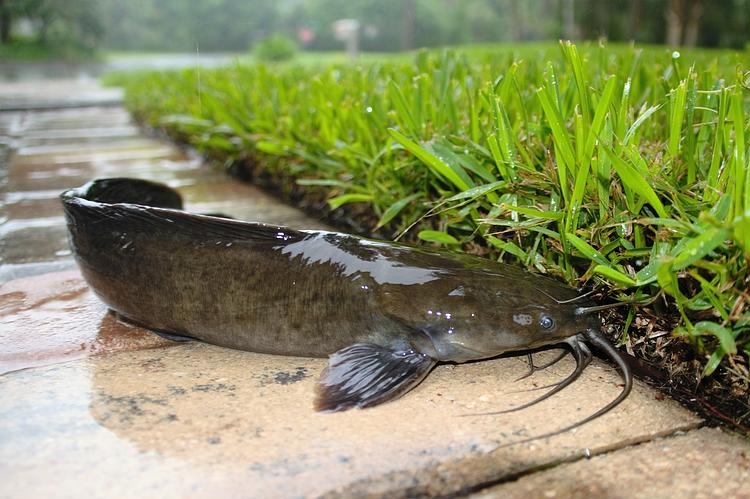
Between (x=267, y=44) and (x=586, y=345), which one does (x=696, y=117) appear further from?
(x=267, y=44)

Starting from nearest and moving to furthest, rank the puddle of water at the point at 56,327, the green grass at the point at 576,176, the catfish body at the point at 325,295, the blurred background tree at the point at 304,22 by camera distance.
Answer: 1. the green grass at the point at 576,176
2. the catfish body at the point at 325,295
3. the puddle of water at the point at 56,327
4. the blurred background tree at the point at 304,22

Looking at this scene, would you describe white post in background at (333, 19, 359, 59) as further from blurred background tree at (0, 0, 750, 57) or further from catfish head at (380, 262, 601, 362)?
catfish head at (380, 262, 601, 362)

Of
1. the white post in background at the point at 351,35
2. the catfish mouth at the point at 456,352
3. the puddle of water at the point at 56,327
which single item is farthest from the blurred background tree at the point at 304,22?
the catfish mouth at the point at 456,352

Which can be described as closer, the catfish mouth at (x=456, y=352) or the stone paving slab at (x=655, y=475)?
the stone paving slab at (x=655, y=475)

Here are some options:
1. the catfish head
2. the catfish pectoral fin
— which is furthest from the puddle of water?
the catfish head

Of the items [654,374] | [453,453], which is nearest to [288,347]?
[453,453]

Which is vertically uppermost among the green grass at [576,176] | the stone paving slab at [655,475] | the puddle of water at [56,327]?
the green grass at [576,176]

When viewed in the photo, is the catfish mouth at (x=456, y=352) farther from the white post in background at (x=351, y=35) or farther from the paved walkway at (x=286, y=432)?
the white post in background at (x=351, y=35)

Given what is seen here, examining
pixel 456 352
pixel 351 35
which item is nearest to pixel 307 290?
pixel 456 352
